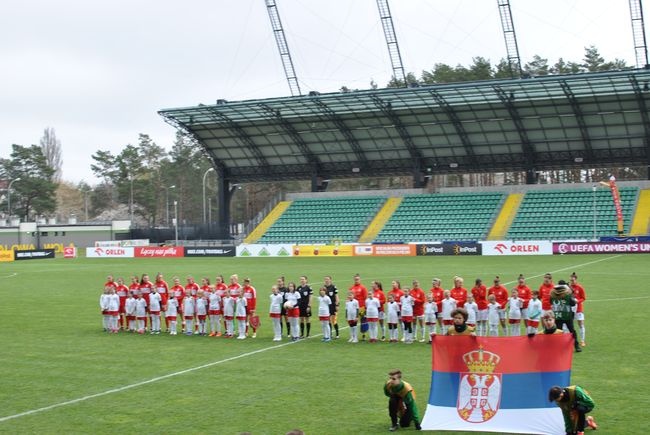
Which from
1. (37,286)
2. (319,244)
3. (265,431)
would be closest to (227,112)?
(319,244)

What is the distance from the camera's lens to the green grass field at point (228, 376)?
13.7 meters

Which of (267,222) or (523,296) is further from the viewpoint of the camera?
(267,222)

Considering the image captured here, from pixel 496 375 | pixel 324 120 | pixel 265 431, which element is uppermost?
pixel 324 120

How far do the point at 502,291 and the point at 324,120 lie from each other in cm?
5052

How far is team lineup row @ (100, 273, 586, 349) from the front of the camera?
69.1ft

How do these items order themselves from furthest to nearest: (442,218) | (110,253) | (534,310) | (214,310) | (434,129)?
1. (110,253)
2. (442,218)
3. (434,129)
4. (214,310)
5. (534,310)

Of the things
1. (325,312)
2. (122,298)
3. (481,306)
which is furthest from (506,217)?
(325,312)

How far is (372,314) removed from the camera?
22266mm

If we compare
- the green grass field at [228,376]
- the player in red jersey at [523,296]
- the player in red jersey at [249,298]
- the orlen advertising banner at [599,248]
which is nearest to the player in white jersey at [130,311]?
the green grass field at [228,376]

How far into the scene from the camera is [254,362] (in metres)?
19.4

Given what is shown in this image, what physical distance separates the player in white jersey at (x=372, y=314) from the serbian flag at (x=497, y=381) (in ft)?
30.7

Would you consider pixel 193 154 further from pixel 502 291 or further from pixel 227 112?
pixel 502 291

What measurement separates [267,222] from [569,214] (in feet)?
94.6

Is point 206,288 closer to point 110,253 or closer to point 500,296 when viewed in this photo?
point 500,296
